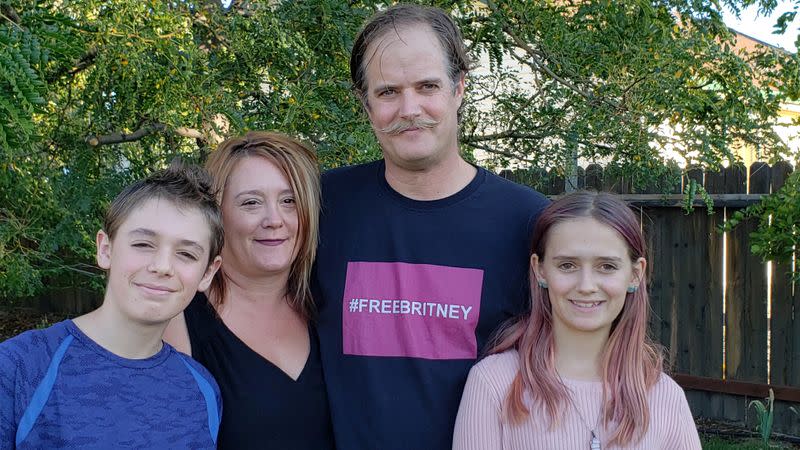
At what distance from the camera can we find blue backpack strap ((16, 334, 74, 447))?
6.01 feet

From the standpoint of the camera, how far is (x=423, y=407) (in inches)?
92.1

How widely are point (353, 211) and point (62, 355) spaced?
3.18ft

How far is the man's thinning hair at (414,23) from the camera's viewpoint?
250 cm

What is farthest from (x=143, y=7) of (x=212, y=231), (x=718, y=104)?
(x=718, y=104)

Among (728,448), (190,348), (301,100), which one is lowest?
(728,448)

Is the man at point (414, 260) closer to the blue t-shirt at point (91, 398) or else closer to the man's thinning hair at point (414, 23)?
the man's thinning hair at point (414, 23)

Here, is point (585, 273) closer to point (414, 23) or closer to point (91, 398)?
point (414, 23)

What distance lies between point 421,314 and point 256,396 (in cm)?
55

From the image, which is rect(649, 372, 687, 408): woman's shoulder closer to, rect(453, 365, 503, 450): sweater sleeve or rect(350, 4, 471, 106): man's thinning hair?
rect(453, 365, 503, 450): sweater sleeve

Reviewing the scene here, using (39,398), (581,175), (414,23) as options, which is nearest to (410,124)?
(414,23)

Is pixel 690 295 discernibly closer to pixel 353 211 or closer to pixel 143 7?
pixel 353 211

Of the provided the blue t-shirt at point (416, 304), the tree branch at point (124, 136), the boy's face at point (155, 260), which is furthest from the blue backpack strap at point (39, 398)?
the tree branch at point (124, 136)

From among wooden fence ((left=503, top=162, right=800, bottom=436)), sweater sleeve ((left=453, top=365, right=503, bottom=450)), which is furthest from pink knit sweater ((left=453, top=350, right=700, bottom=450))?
wooden fence ((left=503, top=162, right=800, bottom=436))

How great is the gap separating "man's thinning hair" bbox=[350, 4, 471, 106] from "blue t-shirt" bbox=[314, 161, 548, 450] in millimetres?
364
